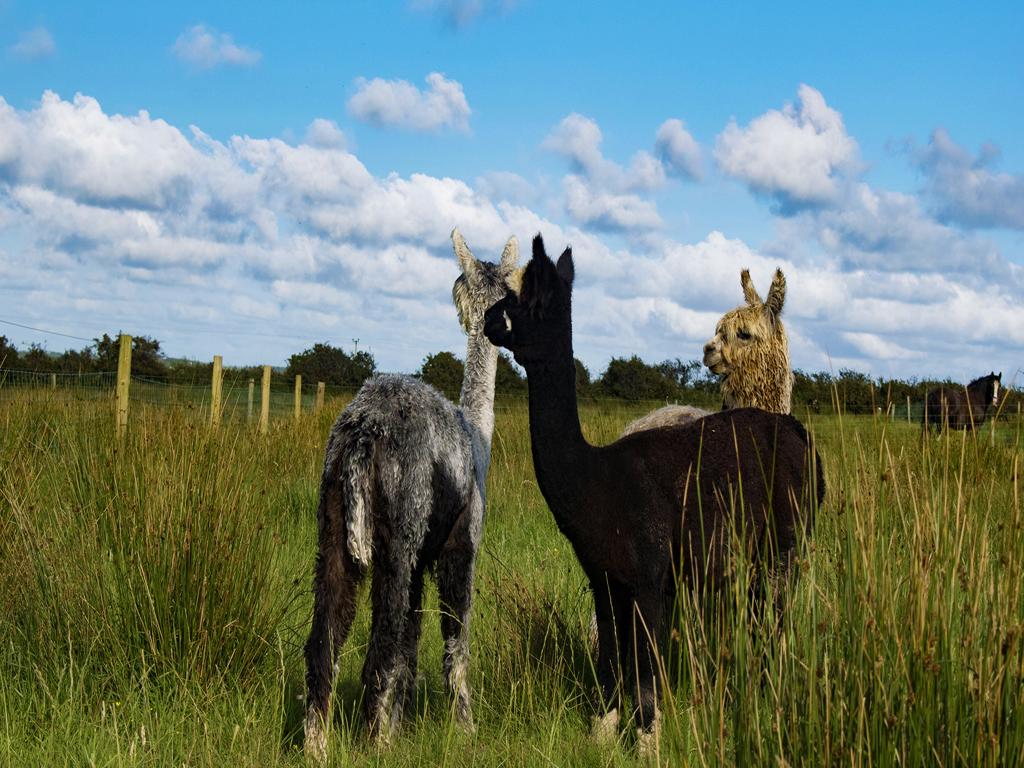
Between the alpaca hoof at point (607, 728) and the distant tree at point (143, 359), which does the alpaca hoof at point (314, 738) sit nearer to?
the alpaca hoof at point (607, 728)

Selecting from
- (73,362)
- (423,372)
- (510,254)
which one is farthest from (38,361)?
(510,254)

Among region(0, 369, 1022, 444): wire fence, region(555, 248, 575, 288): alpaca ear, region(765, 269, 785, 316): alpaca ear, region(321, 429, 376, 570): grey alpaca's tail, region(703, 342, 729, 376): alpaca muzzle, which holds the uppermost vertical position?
region(765, 269, 785, 316): alpaca ear

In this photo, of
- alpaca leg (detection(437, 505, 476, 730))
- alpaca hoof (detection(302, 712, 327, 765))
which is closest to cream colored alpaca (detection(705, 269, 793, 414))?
alpaca leg (detection(437, 505, 476, 730))

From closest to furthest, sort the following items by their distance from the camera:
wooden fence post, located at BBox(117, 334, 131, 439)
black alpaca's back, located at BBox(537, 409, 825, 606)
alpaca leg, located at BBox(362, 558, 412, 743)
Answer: black alpaca's back, located at BBox(537, 409, 825, 606), alpaca leg, located at BBox(362, 558, 412, 743), wooden fence post, located at BBox(117, 334, 131, 439)

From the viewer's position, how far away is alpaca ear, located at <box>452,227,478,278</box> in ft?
19.5

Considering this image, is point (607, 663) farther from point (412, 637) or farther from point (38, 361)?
point (38, 361)

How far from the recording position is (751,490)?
422 cm

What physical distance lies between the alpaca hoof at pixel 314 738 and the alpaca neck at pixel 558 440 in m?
1.43

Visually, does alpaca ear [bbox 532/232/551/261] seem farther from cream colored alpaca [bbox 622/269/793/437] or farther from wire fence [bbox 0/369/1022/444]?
cream colored alpaca [bbox 622/269/793/437]

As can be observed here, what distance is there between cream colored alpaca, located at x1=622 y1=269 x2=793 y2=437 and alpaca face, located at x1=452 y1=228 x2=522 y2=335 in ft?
3.96

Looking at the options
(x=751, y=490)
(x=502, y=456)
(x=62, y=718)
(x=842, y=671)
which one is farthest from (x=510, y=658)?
(x=502, y=456)

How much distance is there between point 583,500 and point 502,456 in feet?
31.1

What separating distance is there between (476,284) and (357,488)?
1.98 metres

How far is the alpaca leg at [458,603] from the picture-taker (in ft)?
15.3
